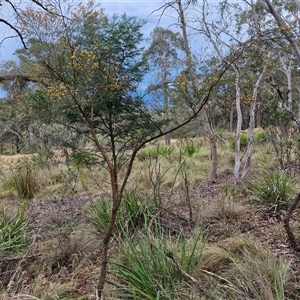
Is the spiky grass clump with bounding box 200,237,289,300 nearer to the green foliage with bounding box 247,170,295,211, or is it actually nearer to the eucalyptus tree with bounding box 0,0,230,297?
the eucalyptus tree with bounding box 0,0,230,297

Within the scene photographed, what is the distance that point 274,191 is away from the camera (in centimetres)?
405

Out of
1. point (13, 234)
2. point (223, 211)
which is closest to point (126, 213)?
point (223, 211)

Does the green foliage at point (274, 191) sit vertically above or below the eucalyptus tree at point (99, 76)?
below

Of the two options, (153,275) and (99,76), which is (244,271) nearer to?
(153,275)

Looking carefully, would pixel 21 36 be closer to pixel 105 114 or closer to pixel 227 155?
pixel 105 114

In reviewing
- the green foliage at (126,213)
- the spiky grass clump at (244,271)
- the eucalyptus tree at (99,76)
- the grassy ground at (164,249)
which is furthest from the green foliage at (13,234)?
the spiky grass clump at (244,271)

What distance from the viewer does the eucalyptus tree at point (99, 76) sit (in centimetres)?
255

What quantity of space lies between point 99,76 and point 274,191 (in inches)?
106

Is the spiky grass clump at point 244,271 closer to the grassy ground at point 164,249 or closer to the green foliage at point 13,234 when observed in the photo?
the grassy ground at point 164,249

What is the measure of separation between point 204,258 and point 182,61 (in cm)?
461

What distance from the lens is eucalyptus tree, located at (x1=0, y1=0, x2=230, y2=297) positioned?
2551mm

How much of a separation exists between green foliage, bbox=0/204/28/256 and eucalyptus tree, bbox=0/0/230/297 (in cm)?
125

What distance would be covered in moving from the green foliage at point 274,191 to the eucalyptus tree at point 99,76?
1507 mm

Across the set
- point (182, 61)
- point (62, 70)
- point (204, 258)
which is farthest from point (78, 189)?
point (204, 258)
